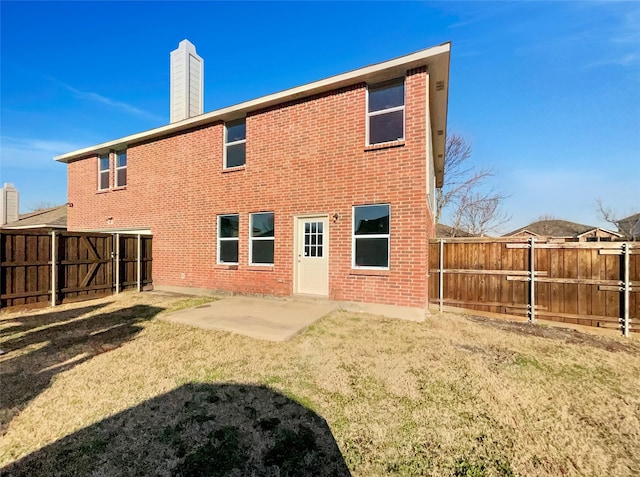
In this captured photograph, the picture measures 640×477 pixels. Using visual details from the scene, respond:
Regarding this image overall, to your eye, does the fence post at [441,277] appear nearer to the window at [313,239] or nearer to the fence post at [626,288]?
the window at [313,239]

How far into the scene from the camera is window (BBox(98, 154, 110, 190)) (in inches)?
485

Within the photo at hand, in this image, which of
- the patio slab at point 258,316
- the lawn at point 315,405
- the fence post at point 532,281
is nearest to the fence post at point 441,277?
the fence post at point 532,281

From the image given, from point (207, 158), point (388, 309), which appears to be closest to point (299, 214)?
point (388, 309)

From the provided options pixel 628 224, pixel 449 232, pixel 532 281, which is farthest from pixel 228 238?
pixel 628 224

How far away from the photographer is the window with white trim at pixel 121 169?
11.8 meters

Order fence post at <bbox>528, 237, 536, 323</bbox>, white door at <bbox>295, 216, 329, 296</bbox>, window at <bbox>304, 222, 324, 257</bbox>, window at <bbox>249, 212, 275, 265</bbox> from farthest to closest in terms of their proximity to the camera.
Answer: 1. window at <bbox>249, 212, 275, 265</bbox>
2. window at <bbox>304, 222, 324, 257</bbox>
3. white door at <bbox>295, 216, 329, 296</bbox>
4. fence post at <bbox>528, 237, 536, 323</bbox>

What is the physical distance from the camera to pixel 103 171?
1233cm

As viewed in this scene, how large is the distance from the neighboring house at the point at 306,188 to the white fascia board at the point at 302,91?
30 millimetres

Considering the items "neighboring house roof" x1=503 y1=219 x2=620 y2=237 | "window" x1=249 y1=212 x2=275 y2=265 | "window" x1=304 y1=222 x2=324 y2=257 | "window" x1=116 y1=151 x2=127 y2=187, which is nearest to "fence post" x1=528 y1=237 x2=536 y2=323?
"window" x1=304 y1=222 x2=324 y2=257

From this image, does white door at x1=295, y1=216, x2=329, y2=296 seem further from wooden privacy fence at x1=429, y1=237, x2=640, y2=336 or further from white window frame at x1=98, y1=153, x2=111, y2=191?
white window frame at x1=98, y1=153, x2=111, y2=191

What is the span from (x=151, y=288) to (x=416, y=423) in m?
10.5

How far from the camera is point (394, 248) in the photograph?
670 centimetres

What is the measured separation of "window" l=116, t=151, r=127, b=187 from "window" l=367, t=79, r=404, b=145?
1046 cm

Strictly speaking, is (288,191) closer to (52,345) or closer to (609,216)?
(52,345)
